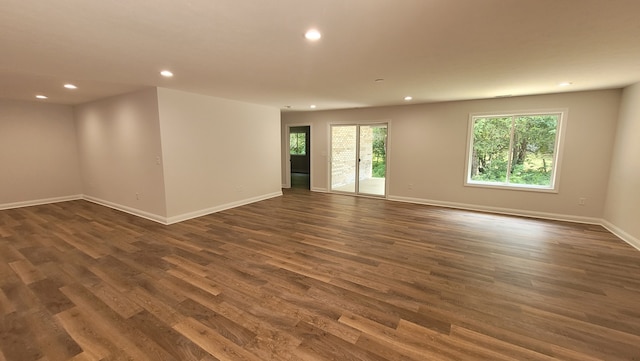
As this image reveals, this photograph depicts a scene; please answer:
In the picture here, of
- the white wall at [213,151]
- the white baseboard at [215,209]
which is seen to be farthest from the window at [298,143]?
the white baseboard at [215,209]

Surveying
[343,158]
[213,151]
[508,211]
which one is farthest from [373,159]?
[213,151]

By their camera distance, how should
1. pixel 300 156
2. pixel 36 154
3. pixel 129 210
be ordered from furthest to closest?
1. pixel 300 156
2. pixel 36 154
3. pixel 129 210

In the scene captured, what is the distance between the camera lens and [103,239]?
392 centimetres

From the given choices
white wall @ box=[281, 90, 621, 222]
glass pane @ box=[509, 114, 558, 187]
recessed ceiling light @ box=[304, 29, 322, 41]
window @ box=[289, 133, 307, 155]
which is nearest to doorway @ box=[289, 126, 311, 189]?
window @ box=[289, 133, 307, 155]

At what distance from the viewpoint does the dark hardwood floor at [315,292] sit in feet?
6.23

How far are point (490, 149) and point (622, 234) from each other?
2.43 metres

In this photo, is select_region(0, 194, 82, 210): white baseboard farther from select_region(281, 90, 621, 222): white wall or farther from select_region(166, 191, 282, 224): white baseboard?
select_region(281, 90, 621, 222): white wall

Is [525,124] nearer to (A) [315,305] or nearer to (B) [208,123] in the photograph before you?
(A) [315,305]

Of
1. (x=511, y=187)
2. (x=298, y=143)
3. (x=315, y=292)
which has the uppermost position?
(x=298, y=143)

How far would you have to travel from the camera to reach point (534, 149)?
5.35 m

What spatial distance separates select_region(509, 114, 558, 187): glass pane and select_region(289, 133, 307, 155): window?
6.31 metres

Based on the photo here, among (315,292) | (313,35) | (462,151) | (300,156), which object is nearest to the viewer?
(313,35)

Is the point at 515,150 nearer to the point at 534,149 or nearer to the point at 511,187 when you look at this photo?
the point at 534,149

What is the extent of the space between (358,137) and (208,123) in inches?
151
